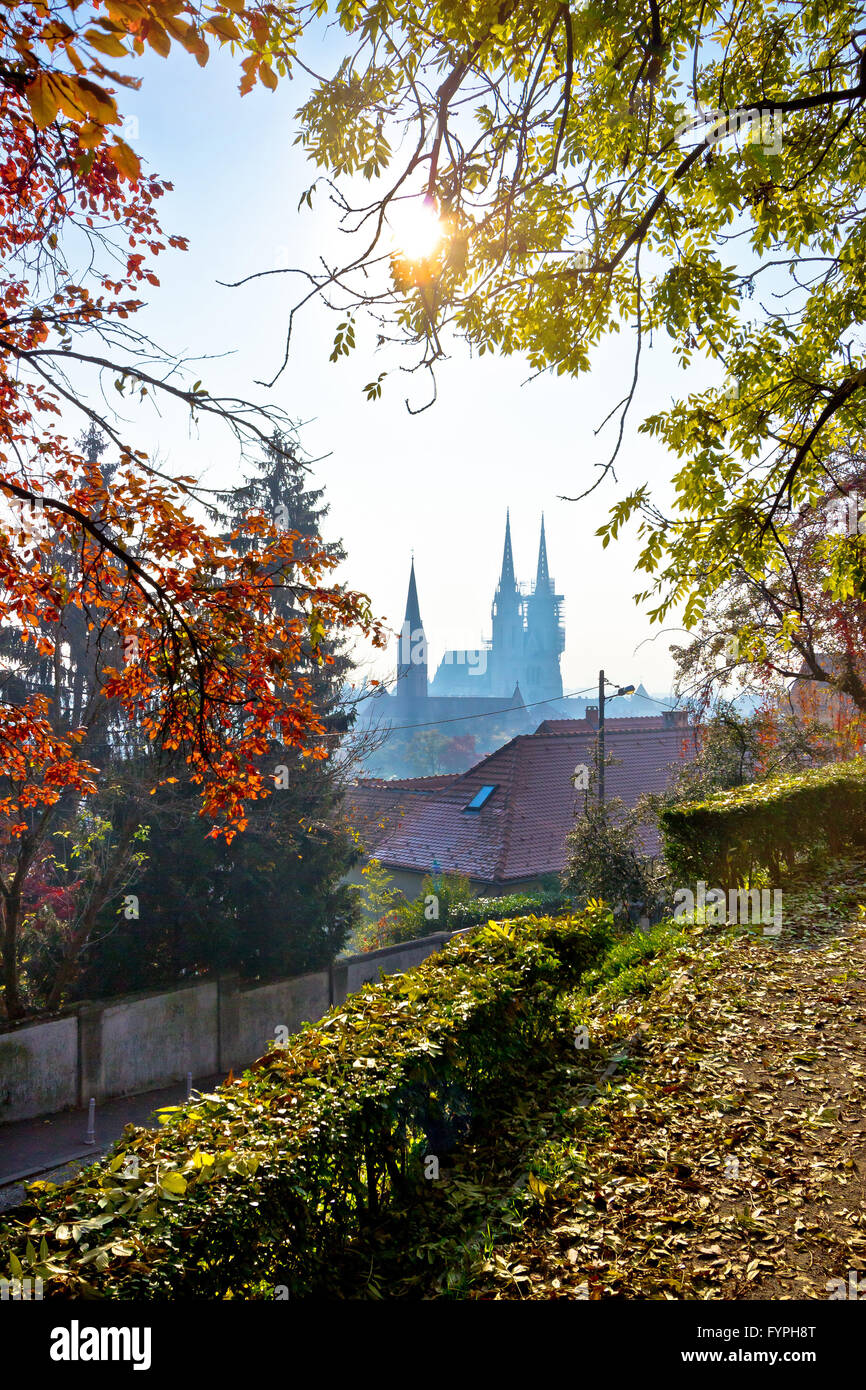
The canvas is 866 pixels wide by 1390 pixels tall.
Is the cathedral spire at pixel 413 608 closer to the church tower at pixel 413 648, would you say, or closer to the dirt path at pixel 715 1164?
the church tower at pixel 413 648

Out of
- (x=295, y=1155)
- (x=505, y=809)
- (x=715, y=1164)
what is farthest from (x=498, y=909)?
(x=295, y=1155)

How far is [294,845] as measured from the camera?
584 inches

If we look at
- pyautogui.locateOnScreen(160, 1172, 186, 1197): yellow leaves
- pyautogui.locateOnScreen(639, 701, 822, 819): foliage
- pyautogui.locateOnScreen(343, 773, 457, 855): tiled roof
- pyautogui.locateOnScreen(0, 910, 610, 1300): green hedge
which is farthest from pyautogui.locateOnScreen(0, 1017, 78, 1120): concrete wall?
pyautogui.locateOnScreen(343, 773, 457, 855): tiled roof

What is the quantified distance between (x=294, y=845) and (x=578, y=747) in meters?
14.4

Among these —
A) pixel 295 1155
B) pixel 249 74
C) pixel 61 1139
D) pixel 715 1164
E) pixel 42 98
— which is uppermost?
pixel 249 74

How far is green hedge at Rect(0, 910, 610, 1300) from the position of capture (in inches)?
104

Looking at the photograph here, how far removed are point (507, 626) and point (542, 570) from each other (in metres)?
13.2

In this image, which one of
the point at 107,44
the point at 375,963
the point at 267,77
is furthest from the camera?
the point at 375,963

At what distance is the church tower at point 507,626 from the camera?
148 m

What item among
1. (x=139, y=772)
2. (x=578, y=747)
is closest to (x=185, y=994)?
(x=139, y=772)

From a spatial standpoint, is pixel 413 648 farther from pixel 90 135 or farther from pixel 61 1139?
pixel 90 135

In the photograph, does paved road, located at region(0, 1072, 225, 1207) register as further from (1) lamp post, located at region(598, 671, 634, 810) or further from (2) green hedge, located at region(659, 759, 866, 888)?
(1) lamp post, located at region(598, 671, 634, 810)

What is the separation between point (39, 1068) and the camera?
11.8m
